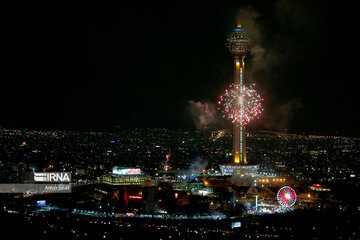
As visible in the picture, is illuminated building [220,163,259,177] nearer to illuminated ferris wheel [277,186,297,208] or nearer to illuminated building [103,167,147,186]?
illuminated building [103,167,147,186]

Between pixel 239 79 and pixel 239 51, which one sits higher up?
pixel 239 51

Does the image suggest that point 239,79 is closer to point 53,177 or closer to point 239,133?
point 239,133

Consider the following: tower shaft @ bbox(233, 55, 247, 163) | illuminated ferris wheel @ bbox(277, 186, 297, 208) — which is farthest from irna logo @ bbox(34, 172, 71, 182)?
tower shaft @ bbox(233, 55, 247, 163)

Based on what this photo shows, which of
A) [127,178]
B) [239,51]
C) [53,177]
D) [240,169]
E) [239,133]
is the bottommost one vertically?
[53,177]

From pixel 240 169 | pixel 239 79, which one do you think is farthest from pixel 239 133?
pixel 239 79

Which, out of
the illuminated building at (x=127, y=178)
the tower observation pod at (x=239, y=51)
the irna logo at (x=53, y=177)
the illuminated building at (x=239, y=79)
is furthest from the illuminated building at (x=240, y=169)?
the irna logo at (x=53, y=177)

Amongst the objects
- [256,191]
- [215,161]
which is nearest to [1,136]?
[215,161]

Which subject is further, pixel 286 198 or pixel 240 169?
pixel 240 169

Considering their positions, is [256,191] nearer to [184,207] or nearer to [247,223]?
[184,207]
